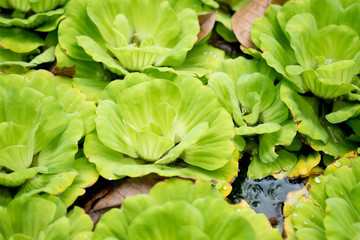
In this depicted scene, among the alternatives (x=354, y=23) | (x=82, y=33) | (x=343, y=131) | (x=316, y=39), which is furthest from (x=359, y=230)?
(x=82, y=33)

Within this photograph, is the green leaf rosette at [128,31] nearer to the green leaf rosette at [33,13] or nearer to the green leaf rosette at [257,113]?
the green leaf rosette at [33,13]

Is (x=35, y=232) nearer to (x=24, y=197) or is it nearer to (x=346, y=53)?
(x=24, y=197)

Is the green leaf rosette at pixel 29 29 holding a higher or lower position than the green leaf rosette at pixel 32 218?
higher

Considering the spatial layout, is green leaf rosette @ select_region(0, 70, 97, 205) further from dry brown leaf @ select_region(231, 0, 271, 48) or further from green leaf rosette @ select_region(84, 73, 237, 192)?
dry brown leaf @ select_region(231, 0, 271, 48)

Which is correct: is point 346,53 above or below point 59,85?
above

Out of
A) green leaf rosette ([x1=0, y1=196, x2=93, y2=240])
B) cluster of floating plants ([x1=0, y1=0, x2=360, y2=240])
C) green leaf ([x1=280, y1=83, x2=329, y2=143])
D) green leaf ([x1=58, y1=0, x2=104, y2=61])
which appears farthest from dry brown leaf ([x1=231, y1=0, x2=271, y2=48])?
green leaf rosette ([x1=0, y1=196, x2=93, y2=240])

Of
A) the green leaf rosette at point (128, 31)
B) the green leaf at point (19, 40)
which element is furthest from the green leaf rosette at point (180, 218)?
the green leaf at point (19, 40)
